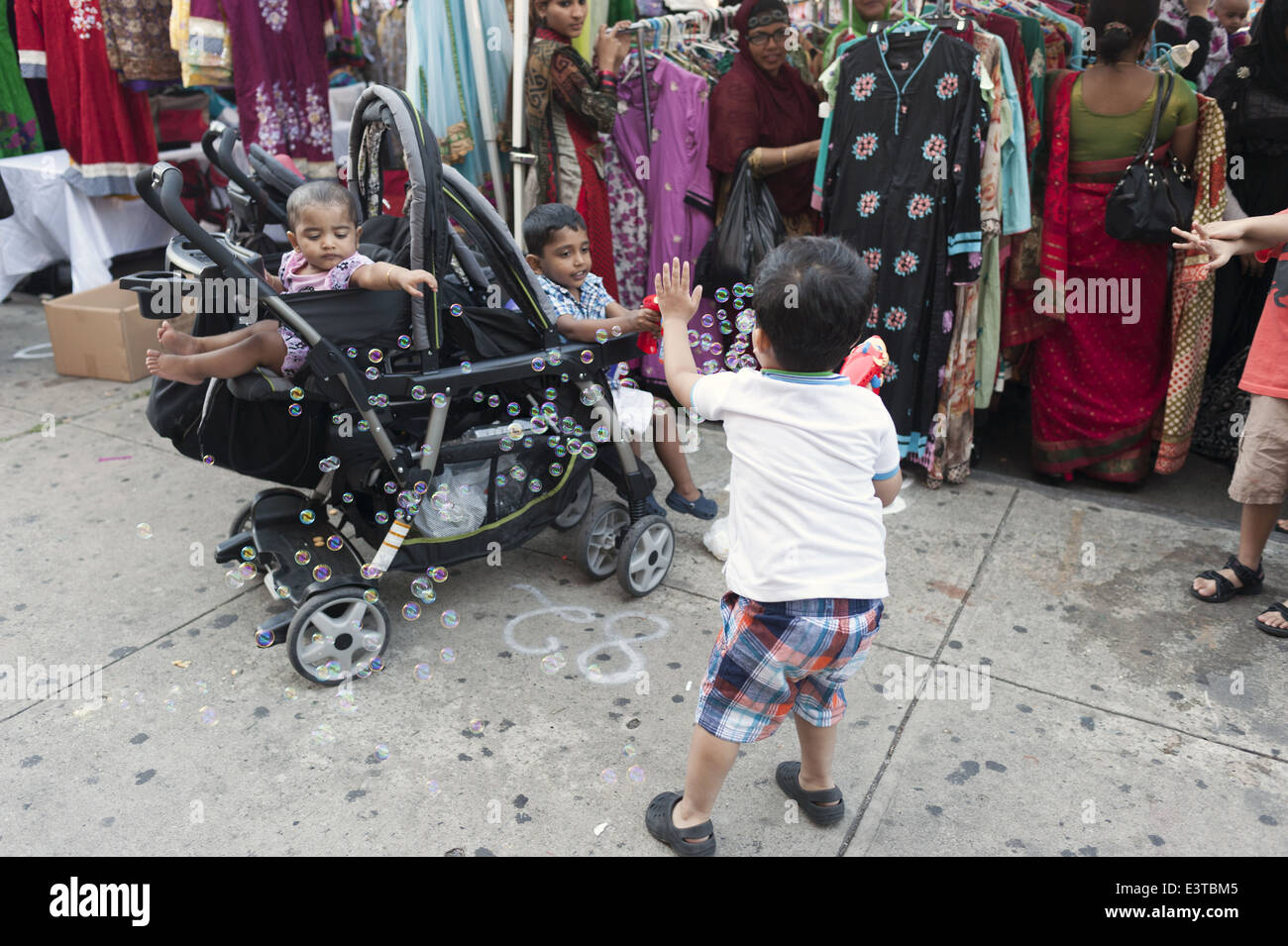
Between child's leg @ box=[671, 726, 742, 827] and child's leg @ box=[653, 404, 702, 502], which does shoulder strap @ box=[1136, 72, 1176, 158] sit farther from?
child's leg @ box=[671, 726, 742, 827]

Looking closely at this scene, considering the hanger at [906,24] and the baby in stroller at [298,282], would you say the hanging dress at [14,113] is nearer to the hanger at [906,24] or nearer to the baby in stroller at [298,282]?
the baby in stroller at [298,282]

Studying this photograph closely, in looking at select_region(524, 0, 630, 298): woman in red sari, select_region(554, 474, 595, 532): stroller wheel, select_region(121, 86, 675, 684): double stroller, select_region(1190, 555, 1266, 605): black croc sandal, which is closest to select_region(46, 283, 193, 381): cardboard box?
select_region(524, 0, 630, 298): woman in red sari

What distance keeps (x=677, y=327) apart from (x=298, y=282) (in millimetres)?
1453

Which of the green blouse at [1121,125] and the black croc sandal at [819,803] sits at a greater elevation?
the green blouse at [1121,125]

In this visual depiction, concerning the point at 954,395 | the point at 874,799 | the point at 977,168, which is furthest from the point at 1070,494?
the point at 874,799

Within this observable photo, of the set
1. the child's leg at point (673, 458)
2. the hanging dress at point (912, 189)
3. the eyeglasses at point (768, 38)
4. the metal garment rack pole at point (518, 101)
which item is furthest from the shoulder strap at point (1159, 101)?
the metal garment rack pole at point (518, 101)

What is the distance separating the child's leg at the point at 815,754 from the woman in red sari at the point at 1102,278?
2549mm

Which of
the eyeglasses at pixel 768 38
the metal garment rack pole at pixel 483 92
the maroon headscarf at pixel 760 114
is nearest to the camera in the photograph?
the eyeglasses at pixel 768 38

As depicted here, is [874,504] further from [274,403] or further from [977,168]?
[977,168]

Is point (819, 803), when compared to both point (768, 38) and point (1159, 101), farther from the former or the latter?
point (768, 38)

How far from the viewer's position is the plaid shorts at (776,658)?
1.95 m

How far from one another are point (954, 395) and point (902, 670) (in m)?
1.58

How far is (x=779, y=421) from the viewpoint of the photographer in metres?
1.90

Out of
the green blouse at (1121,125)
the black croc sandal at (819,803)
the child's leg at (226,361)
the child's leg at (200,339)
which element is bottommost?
the black croc sandal at (819,803)
